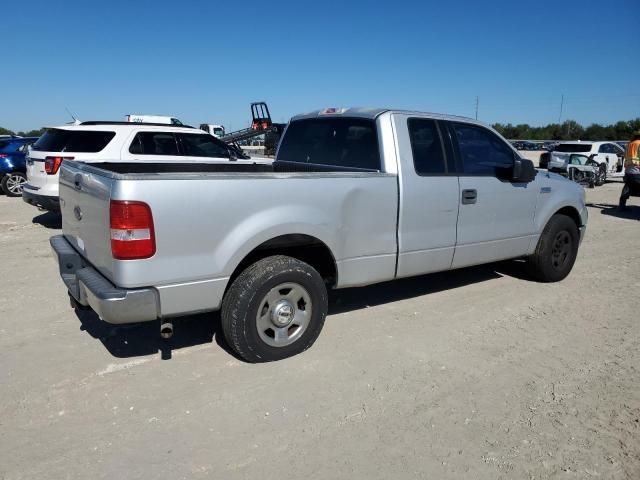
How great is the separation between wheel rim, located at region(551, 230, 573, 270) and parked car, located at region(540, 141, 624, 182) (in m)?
12.7

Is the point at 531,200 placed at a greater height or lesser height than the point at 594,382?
greater

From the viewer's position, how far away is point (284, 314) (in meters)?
3.52

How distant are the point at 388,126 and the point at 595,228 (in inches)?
281

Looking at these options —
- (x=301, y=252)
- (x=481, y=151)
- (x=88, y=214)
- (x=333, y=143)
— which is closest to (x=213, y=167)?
(x=333, y=143)

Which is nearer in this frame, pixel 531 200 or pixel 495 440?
pixel 495 440

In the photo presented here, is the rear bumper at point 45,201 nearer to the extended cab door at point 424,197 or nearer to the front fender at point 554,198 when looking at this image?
the extended cab door at point 424,197

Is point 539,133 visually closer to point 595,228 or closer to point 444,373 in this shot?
point 595,228

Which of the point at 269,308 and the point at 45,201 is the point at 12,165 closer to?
the point at 45,201

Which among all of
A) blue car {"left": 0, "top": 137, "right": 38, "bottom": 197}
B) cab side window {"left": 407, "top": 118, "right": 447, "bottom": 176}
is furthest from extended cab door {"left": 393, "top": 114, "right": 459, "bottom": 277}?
blue car {"left": 0, "top": 137, "right": 38, "bottom": 197}

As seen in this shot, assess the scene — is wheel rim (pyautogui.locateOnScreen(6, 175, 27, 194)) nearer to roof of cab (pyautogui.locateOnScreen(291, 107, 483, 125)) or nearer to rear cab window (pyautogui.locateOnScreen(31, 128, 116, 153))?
rear cab window (pyautogui.locateOnScreen(31, 128, 116, 153))

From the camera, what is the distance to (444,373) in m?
3.46

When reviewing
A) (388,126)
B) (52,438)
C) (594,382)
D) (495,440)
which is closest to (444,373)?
(495,440)

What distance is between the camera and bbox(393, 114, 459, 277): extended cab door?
4.05 meters

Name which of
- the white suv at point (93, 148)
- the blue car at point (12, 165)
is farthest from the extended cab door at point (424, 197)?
the blue car at point (12, 165)
